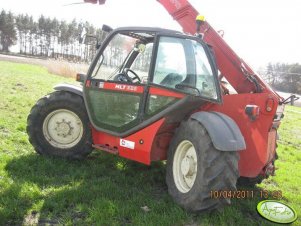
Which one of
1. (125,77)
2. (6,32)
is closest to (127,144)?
(125,77)

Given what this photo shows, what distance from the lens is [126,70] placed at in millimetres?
5578

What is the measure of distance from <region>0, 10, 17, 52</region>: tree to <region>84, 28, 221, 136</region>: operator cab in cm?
7933

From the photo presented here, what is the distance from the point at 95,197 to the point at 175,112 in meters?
1.40

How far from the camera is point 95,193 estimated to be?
441 cm

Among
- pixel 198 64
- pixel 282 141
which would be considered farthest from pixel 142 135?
pixel 282 141

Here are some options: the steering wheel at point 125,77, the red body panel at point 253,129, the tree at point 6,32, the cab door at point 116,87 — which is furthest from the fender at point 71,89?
the tree at point 6,32

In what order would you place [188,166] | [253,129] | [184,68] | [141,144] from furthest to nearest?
[141,144] → [184,68] → [253,129] → [188,166]

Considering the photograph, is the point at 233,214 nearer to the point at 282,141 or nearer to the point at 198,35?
the point at 198,35

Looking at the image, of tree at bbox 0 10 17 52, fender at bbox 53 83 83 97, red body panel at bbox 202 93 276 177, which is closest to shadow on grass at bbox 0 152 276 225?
red body panel at bbox 202 93 276 177

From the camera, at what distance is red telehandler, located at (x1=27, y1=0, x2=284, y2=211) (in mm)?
3916

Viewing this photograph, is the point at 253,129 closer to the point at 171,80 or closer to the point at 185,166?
the point at 185,166

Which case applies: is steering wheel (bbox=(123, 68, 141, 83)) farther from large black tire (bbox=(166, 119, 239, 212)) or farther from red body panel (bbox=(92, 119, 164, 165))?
large black tire (bbox=(166, 119, 239, 212))

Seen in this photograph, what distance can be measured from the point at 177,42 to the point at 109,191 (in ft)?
6.70

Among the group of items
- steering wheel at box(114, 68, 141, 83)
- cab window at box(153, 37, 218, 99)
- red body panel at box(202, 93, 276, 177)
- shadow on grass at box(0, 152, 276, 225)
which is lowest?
shadow on grass at box(0, 152, 276, 225)
